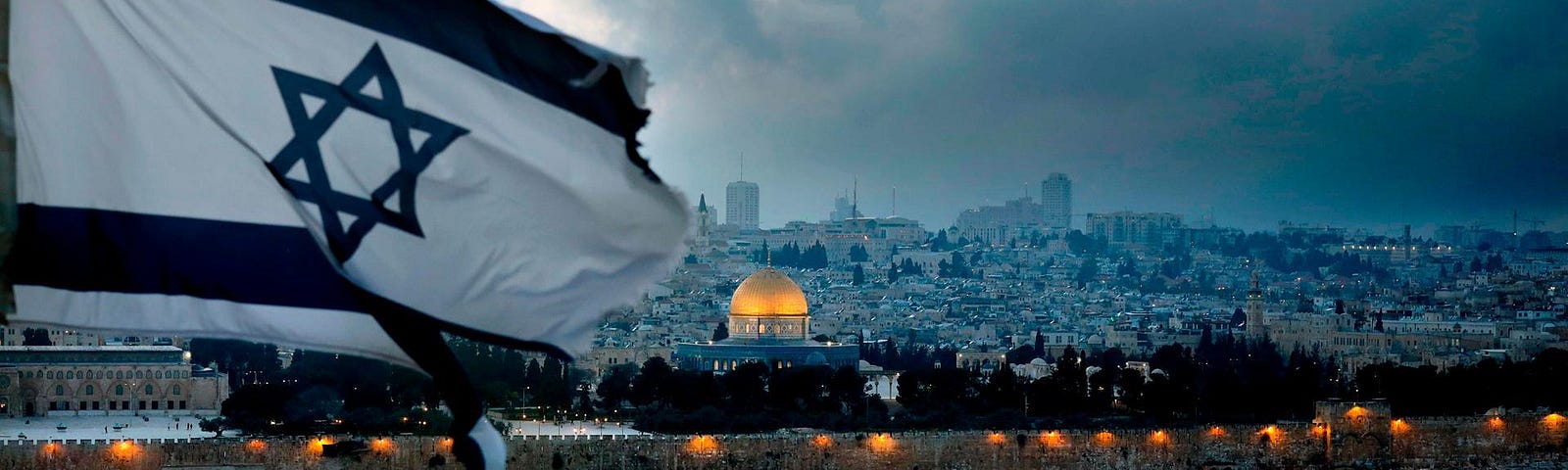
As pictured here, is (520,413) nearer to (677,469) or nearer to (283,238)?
(677,469)

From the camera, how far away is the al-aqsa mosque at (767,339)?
261 feet

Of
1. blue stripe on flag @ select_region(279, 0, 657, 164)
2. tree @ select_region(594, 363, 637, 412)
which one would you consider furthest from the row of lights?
blue stripe on flag @ select_region(279, 0, 657, 164)

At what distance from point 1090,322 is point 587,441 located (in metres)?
98.8

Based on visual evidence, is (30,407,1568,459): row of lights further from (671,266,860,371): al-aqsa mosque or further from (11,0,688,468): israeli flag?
(11,0,688,468): israeli flag

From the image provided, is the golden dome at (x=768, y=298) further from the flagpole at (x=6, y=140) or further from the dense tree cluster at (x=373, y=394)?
the flagpole at (x=6, y=140)

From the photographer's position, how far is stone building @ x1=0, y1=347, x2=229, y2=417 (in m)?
63.5

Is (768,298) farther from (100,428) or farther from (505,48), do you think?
(505,48)

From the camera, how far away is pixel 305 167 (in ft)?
21.6

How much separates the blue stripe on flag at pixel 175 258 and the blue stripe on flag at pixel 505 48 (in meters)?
0.55

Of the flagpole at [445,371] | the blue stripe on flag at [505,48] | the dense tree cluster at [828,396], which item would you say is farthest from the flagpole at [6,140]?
the dense tree cluster at [828,396]

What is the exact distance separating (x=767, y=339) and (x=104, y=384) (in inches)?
935

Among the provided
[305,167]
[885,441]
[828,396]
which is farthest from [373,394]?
[305,167]

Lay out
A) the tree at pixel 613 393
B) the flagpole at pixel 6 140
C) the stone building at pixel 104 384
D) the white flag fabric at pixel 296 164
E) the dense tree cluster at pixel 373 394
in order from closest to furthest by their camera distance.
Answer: the flagpole at pixel 6 140
the white flag fabric at pixel 296 164
the dense tree cluster at pixel 373 394
the tree at pixel 613 393
the stone building at pixel 104 384

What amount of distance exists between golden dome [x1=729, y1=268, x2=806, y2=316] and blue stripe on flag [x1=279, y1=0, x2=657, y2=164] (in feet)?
255
